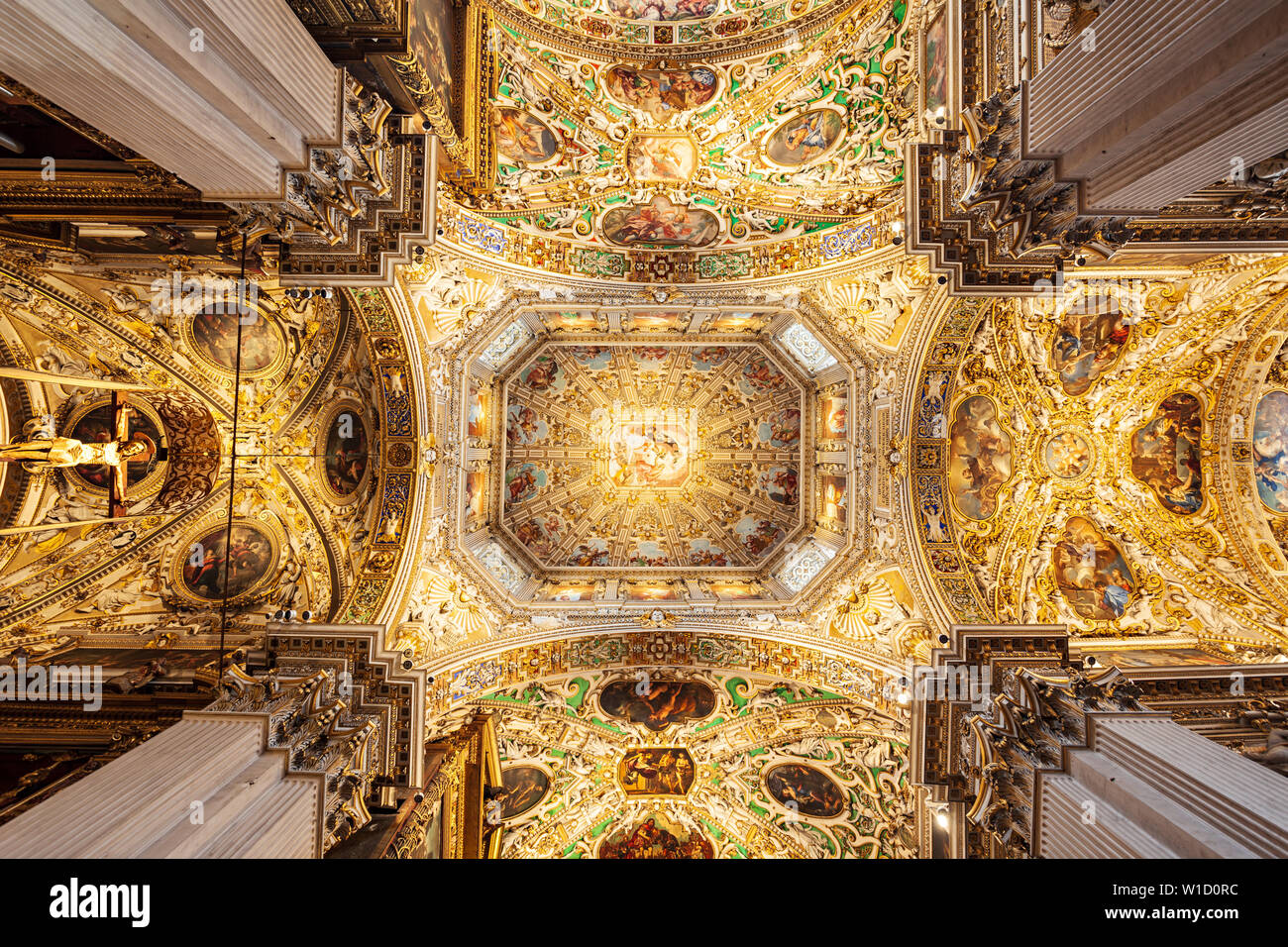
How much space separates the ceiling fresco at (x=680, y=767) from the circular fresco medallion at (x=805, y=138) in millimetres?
10916

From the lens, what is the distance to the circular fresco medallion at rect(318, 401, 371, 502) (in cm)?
1141

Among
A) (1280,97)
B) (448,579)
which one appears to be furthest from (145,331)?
(1280,97)

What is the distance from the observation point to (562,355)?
15.2 metres

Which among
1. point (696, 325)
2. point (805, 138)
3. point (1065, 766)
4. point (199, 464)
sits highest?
point (805, 138)

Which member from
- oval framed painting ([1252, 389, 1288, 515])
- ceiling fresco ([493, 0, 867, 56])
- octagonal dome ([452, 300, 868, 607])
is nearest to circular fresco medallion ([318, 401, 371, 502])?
octagonal dome ([452, 300, 868, 607])

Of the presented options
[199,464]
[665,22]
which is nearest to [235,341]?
[199,464]

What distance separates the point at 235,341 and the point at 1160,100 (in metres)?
13.6

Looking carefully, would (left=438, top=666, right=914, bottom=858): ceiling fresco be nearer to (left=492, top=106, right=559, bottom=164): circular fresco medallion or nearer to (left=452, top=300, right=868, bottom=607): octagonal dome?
(left=452, top=300, right=868, bottom=607): octagonal dome

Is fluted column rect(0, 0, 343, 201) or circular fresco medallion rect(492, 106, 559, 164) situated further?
circular fresco medallion rect(492, 106, 559, 164)

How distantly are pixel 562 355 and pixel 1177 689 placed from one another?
1416 centimetres

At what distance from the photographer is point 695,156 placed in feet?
36.0

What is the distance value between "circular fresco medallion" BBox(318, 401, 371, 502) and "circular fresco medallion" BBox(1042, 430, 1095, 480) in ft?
46.7

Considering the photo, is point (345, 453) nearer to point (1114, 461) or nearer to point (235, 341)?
point (235, 341)
